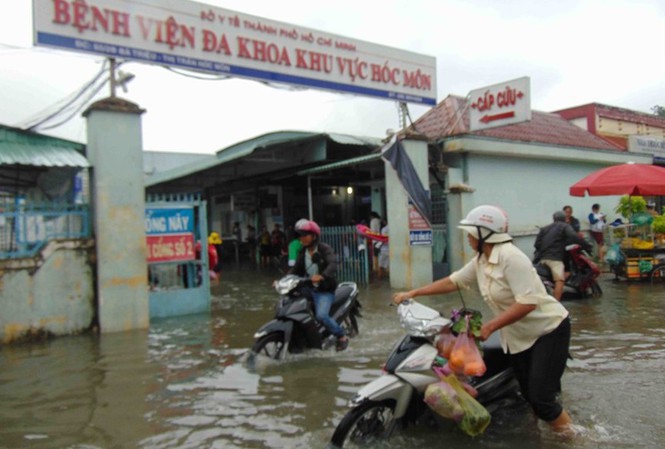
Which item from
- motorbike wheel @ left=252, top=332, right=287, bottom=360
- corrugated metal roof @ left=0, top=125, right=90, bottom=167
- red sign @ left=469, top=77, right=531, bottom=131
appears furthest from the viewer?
red sign @ left=469, top=77, right=531, bottom=131

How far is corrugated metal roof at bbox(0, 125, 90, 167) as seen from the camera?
7590mm

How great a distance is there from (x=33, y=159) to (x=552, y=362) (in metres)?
7.03

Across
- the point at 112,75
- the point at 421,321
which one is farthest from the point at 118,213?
the point at 421,321

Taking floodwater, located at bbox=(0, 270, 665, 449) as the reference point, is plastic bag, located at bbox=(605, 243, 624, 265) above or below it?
above

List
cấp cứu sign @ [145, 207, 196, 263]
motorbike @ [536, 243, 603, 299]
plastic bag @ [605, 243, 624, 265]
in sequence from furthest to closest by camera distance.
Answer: plastic bag @ [605, 243, 624, 265]
motorbike @ [536, 243, 603, 299]
cấp cứu sign @ [145, 207, 196, 263]

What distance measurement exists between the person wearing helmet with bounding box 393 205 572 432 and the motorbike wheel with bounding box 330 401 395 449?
2.65 ft

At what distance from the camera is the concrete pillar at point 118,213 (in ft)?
26.3

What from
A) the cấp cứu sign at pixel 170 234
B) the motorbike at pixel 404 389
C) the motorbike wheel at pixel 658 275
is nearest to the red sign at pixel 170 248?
the cấp cứu sign at pixel 170 234

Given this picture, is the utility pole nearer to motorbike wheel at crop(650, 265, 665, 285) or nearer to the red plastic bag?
the red plastic bag

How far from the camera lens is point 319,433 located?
4.03 meters

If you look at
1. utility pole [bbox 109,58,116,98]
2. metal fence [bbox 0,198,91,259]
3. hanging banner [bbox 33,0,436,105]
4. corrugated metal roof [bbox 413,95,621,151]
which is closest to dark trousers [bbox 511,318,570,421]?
metal fence [bbox 0,198,91,259]

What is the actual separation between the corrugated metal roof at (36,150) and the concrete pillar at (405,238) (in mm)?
6281

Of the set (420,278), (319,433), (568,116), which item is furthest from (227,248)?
(319,433)

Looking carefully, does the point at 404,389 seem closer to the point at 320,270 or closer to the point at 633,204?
the point at 320,270
